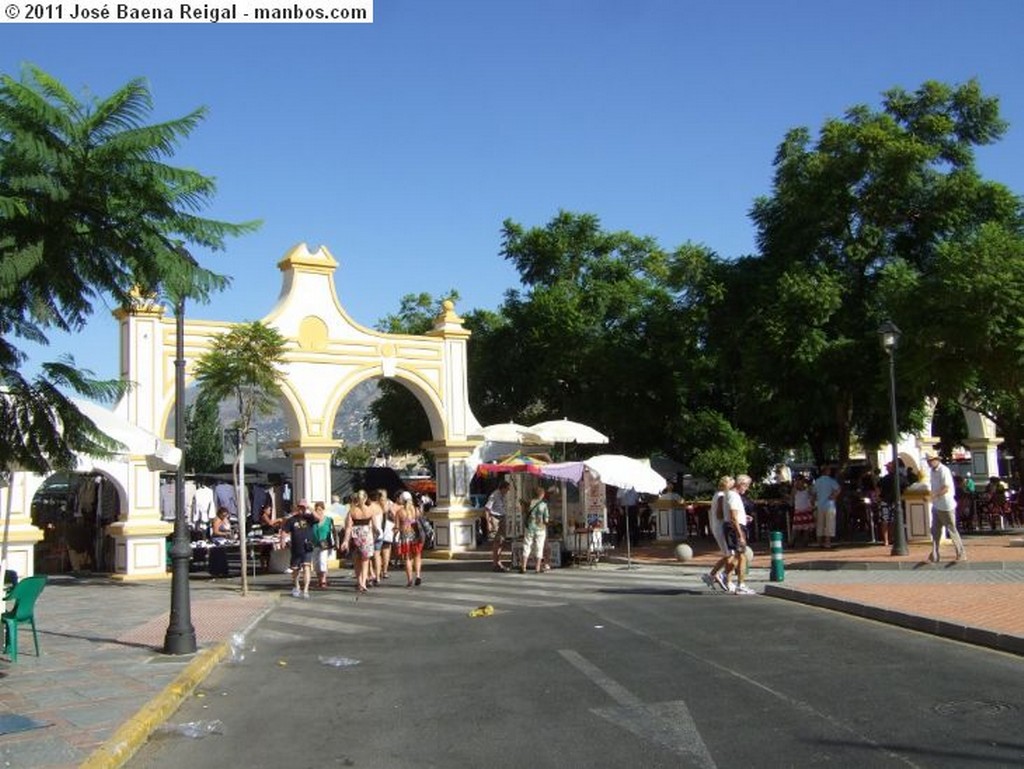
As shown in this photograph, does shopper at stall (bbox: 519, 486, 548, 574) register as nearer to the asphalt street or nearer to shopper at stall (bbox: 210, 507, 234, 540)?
the asphalt street

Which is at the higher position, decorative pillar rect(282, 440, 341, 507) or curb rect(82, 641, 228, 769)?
decorative pillar rect(282, 440, 341, 507)

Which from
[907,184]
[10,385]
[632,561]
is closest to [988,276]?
[907,184]

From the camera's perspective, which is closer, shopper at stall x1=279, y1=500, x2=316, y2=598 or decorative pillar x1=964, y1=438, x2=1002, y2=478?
shopper at stall x1=279, y1=500, x2=316, y2=598

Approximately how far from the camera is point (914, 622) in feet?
36.1

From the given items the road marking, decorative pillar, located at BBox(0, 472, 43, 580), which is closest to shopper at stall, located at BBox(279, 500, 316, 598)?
decorative pillar, located at BBox(0, 472, 43, 580)

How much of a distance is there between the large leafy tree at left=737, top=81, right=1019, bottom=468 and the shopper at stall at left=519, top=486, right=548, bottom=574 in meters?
6.85

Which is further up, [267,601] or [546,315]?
[546,315]

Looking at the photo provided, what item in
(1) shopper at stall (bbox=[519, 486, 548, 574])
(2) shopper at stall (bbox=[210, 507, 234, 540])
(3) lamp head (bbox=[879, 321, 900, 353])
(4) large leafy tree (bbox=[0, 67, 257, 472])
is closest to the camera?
(4) large leafy tree (bbox=[0, 67, 257, 472])

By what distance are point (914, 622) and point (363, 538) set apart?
31.0 ft

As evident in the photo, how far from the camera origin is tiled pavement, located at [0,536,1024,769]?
7.32m

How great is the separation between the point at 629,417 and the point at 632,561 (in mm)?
9744

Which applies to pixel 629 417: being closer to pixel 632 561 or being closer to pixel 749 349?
pixel 749 349

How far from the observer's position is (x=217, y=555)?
69.1 ft

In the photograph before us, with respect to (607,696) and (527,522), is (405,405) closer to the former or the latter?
(527,522)
